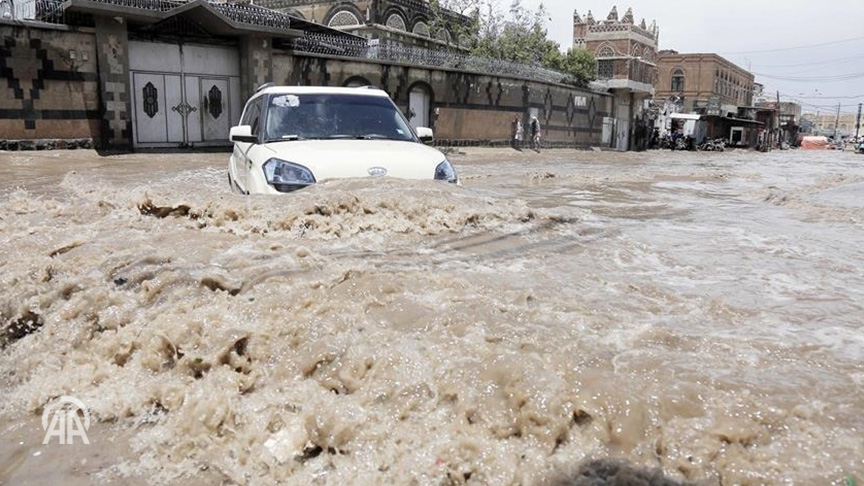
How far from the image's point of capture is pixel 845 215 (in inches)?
355

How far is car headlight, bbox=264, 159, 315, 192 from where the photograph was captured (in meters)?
5.65

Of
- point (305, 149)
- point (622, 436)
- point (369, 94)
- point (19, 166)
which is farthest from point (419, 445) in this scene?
point (19, 166)

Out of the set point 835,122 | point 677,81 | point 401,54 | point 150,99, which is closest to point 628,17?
point 677,81

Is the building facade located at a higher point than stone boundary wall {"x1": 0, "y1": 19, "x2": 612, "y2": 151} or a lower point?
higher

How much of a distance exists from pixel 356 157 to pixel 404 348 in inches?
122

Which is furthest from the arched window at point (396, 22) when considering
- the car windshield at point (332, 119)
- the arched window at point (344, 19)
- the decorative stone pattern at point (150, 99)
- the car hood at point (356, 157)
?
the car hood at point (356, 157)

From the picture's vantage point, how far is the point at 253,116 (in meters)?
7.29

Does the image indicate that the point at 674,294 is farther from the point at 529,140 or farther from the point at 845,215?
the point at 529,140

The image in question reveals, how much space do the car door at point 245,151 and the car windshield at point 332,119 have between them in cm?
27

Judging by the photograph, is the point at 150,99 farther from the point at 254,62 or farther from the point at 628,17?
the point at 628,17

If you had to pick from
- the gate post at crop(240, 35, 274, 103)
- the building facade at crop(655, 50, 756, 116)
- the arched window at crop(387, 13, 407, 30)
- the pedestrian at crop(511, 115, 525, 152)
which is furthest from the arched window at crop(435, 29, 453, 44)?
the building facade at crop(655, 50, 756, 116)

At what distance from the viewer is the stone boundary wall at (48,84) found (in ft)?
47.8

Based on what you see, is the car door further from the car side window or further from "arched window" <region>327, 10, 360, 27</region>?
"arched window" <region>327, 10, 360, 27</region>

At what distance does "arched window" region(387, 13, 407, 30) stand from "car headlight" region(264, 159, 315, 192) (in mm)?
27000
